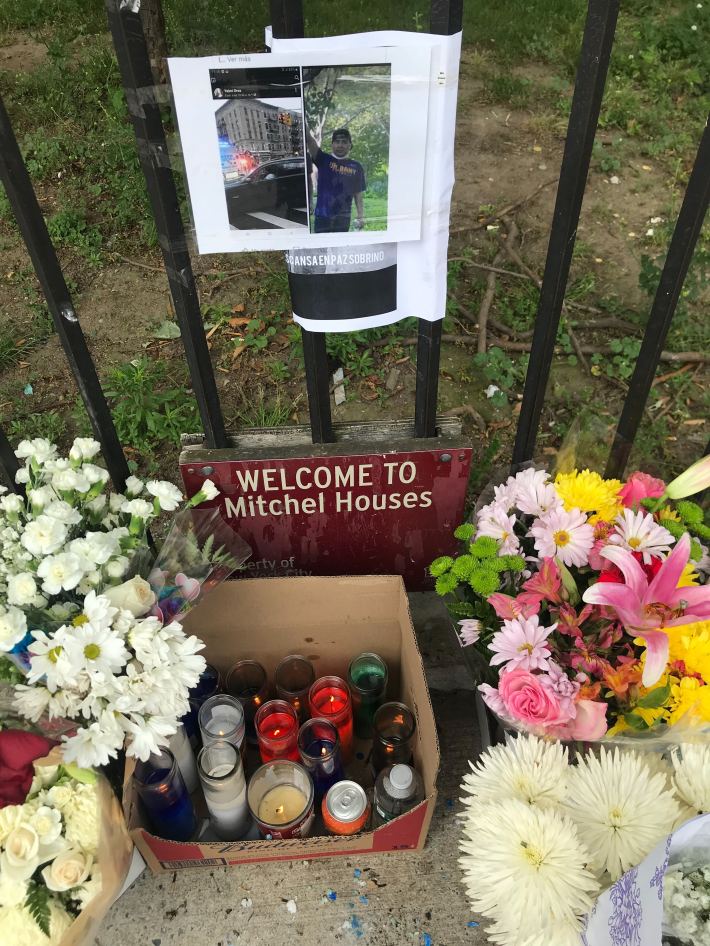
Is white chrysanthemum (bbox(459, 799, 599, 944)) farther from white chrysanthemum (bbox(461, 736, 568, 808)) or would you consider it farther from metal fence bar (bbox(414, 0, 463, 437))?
metal fence bar (bbox(414, 0, 463, 437))

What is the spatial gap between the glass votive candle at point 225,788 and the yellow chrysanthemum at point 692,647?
2.50ft

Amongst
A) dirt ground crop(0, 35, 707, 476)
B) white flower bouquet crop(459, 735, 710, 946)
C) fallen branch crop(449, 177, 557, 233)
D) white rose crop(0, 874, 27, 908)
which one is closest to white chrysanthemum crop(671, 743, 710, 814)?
white flower bouquet crop(459, 735, 710, 946)

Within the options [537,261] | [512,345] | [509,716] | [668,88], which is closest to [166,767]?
[509,716]

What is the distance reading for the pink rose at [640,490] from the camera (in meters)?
1.32

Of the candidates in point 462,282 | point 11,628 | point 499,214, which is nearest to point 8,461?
point 11,628

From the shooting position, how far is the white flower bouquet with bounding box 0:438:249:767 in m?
1.05

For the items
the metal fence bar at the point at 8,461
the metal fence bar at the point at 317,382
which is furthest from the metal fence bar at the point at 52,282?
the metal fence bar at the point at 317,382

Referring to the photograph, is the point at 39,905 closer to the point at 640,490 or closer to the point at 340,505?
the point at 340,505

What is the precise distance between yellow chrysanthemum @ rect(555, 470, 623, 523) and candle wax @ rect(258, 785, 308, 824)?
28.9 inches

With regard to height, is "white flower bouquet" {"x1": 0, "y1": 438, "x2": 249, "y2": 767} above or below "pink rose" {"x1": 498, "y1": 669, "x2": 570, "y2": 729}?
above

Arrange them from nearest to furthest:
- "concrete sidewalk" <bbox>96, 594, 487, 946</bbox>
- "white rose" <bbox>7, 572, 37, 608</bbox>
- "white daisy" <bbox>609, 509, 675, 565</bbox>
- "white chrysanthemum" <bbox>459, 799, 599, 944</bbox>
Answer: "white chrysanthemum" <bbox>459, 799, 599, 944</bbox> → "white rose" <bbox>7, 572, 37, 608</bbox> → "white daisy" <bbox>609, 509, 675, 565</bbox> → "concrete sidewalk" <bbox>96, 594, 487, 946</bbox>

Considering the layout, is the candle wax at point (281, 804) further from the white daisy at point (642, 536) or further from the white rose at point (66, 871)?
the white daisy at point (642, 536)

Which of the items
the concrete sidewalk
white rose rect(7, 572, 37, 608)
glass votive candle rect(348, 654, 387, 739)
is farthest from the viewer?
glass votive candle rect(348, 654, 387, 739)

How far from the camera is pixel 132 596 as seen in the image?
43.9 inches
